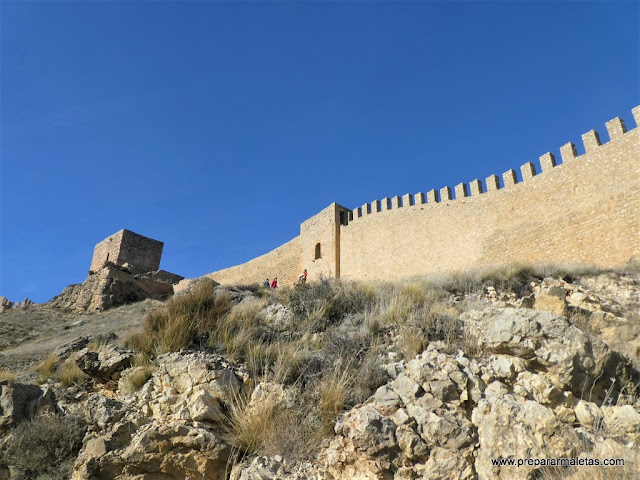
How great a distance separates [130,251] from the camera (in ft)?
78.2

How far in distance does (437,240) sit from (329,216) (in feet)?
22.8

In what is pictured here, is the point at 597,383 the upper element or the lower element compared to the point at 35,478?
upper

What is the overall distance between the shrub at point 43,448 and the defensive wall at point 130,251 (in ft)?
64.4

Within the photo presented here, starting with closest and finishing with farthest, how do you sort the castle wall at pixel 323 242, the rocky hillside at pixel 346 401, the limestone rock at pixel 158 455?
the rocky hillside at pixel 346 401, the limestone rock at pixel 158 455, the castle wall at pixel 323 242

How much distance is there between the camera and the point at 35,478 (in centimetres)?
391

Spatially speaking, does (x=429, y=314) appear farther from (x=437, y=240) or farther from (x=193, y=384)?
(x=437, y=240)

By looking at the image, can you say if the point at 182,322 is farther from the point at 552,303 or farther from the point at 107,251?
the point at 107,251

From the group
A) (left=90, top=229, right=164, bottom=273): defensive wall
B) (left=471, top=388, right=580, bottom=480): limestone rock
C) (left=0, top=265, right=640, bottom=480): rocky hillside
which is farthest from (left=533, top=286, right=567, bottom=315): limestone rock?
(left=90, top=229, right=164, bottom=273): defensive wall

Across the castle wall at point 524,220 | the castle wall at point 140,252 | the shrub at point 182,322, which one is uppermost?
the castle wall at point 140,252

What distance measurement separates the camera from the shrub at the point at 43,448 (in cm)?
396

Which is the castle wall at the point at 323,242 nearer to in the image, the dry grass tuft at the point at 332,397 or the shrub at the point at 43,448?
the dry grass tuft at the point at 332,397

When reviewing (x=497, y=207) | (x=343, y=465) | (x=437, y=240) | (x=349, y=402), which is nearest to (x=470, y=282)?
(x=349, y=402)

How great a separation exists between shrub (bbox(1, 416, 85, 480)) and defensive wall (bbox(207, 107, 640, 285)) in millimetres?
12352

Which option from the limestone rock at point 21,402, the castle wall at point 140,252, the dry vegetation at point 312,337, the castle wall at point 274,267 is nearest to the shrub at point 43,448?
the limestone rock at point 21,402
